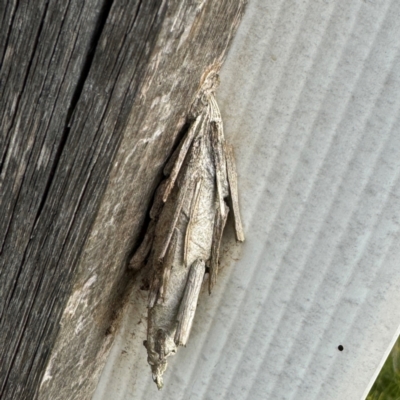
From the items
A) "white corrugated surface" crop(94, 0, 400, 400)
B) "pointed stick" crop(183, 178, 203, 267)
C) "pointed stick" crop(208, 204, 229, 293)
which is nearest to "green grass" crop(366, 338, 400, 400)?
"white corrugated surface" crop(94, 0, 400, 400)

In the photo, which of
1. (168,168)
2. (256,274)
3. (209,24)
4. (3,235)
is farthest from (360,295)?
(3,235)

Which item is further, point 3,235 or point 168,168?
point 168,168

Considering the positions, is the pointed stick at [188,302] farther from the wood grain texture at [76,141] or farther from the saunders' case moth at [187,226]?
the wood grain texture at [76,141]

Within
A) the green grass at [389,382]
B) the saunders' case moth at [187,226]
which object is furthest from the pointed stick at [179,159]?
the green grass at [389,382]

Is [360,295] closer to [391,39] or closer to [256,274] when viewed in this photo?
[256,274]

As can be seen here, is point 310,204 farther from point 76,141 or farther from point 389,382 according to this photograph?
point 389,382
